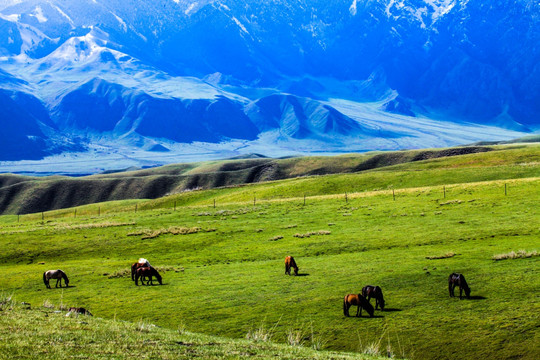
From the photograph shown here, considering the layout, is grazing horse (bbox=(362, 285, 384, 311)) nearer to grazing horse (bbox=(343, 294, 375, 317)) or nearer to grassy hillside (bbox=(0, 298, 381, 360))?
grazing horse (bbox=(343, 294, 375, 317))

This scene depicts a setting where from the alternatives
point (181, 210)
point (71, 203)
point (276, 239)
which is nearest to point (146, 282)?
point (276, 239)

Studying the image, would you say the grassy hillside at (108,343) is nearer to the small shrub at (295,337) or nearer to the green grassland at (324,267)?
the small shrub at (295,337)

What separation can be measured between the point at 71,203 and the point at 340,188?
123m

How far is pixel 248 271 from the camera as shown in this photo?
132ft

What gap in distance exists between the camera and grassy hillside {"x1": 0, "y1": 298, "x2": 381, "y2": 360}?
1747 cm

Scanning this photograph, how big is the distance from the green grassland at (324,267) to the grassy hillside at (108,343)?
496cm

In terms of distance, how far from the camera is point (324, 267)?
130ft

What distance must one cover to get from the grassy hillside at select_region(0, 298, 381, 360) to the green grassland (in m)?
4.96

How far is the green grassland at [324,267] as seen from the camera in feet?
87.5

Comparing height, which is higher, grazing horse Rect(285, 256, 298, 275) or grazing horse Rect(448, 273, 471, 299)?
grazing horse Rect(285, 256, 298, 275)

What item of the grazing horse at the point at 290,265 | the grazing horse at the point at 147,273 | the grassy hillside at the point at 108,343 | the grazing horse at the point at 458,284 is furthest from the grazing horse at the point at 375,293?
the grazing horse at the point at 147,273

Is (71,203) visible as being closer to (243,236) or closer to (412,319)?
(243,236)

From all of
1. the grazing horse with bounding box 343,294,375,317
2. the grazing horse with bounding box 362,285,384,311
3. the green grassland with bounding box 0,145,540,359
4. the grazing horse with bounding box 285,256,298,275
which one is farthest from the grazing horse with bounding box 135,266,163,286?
the grazing horse with bounding box 362,285,384,311

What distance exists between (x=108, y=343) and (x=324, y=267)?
883 inches
